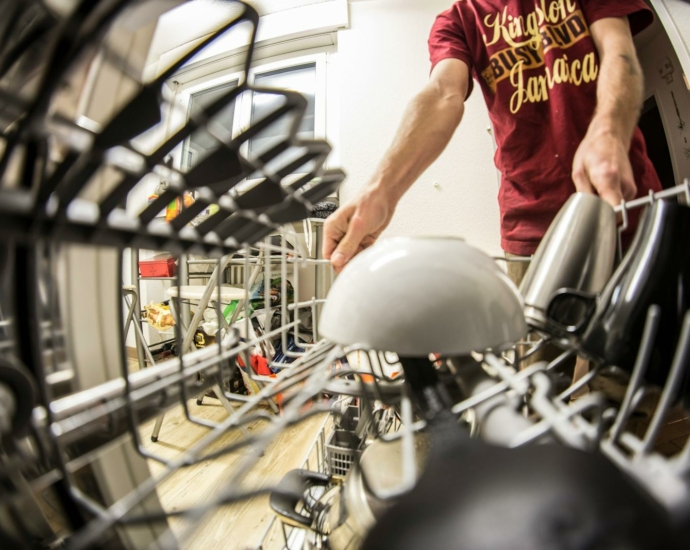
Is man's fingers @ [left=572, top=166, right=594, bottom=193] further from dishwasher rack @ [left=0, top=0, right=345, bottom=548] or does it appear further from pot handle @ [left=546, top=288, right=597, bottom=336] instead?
dishwasher rack @ [left=0, top=0, right=345, bottom=548]

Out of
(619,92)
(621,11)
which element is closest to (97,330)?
(619,92)

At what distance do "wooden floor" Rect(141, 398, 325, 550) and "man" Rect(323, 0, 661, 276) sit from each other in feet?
1.80

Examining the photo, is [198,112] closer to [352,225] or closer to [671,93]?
[352,225]

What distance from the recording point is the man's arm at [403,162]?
0.39 m

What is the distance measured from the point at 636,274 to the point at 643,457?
0.41 feet

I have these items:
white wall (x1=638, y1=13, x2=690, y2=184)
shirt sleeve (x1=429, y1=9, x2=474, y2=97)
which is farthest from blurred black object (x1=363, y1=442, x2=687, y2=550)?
white wall (x1=638, y1=13, x2=690, y2=184)

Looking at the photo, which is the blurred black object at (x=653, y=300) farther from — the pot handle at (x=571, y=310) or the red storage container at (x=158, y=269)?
the red storage container at (x=158, y=269)

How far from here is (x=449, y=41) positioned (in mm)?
644

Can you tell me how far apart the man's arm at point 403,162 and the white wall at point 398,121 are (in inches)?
24.9

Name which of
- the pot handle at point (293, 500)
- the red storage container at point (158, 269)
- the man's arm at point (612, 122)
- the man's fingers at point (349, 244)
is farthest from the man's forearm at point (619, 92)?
the red storage container at point (158, 269)

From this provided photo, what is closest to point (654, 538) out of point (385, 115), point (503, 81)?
point (503, 81)

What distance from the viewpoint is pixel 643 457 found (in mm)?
102

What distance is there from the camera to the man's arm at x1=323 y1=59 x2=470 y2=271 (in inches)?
15.4

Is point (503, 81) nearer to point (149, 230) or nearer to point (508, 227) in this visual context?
point (508, 227)
